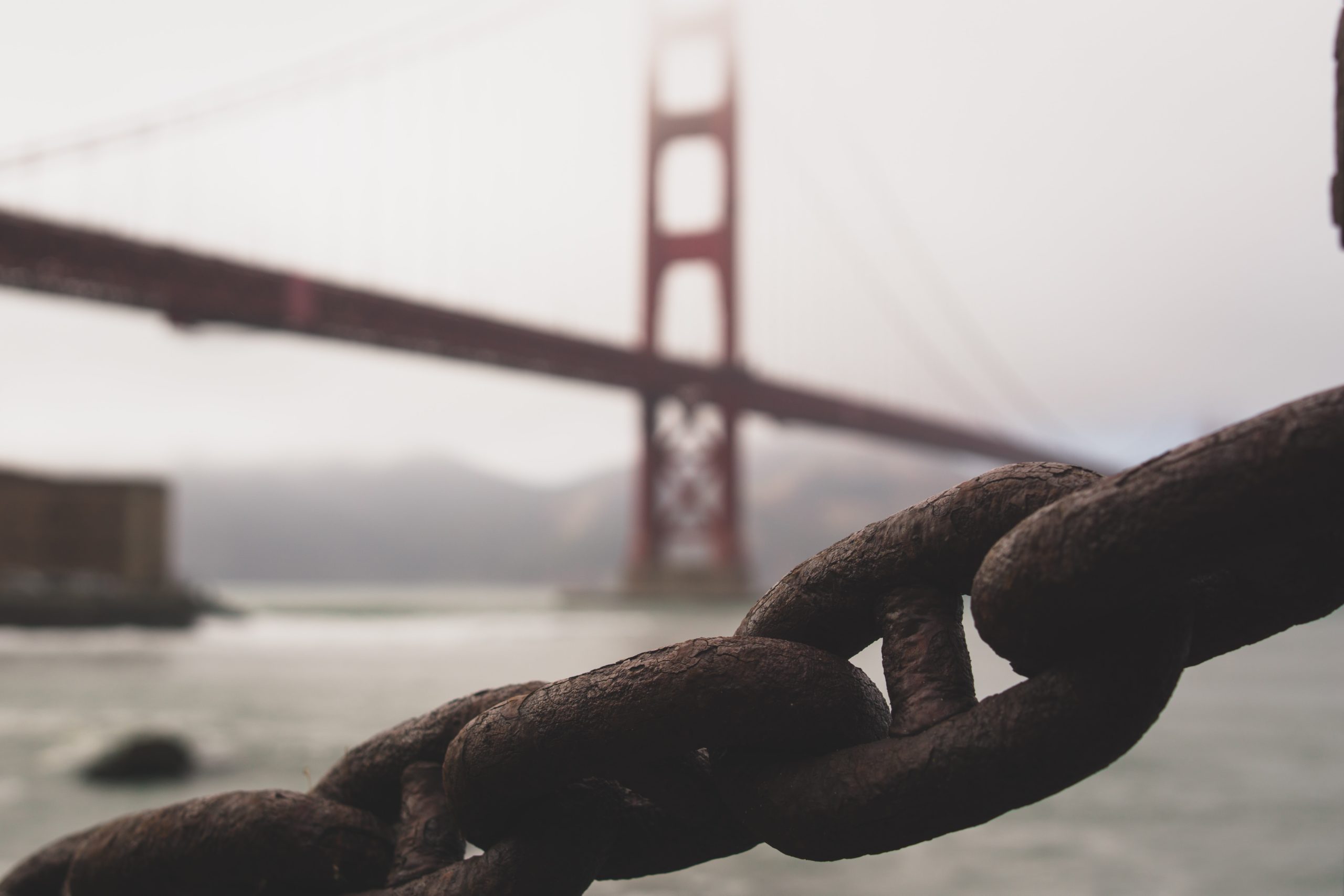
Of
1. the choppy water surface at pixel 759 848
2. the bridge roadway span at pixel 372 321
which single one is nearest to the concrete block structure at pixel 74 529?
the choppy water surface at pixel 759 848

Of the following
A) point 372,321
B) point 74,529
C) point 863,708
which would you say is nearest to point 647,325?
point 372,321

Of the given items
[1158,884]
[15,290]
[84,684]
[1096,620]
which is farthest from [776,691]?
[15,290]

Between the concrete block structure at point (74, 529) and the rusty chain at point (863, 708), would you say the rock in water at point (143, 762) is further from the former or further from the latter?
the concrete block structure at point (74, 529)

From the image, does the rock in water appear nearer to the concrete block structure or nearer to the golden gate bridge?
the golden gate bridge

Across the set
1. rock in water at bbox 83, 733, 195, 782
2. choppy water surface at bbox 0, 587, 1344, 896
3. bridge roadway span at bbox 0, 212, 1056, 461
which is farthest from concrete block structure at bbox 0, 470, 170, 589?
rock in water at bbox 83, 733, 195, 782

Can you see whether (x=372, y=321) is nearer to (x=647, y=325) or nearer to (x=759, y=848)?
(x=647, y=325)
